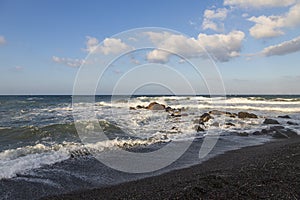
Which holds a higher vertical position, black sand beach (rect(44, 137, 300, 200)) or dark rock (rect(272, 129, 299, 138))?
black sand beach (rect(44, 137, 300, 200))

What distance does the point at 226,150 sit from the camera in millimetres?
9719

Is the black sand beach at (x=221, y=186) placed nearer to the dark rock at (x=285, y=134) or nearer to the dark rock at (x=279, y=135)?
the dark rock at (x=279, y=135)

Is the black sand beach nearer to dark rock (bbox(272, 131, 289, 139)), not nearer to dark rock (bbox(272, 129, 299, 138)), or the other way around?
dark rock (bbox(272, 131, 289, 139))

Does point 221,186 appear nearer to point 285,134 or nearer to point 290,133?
point 285,134

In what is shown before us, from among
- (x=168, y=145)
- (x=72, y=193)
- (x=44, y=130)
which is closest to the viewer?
(x=72, y=193)

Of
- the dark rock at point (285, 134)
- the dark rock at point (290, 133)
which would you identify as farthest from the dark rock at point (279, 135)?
the dark rock at point (290, 133)

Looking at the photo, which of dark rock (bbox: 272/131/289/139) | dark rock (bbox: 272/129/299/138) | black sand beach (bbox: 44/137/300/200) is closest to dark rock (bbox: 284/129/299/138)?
dark rock (bbox: 272/129/299/138)

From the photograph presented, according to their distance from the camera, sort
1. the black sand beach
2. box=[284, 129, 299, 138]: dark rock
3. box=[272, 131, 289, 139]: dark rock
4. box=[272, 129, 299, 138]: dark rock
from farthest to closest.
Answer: box=[284, 129, 299, 138]: dark rock
box=[272, 129, 299, 138]: dark rock
box=[272, 131, 289, 139]: dark rock
the black sand beach

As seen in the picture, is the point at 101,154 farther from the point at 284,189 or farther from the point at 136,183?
the point at 284,189

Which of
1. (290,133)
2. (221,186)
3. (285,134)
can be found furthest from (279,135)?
(221,186)

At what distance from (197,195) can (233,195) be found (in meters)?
0.58

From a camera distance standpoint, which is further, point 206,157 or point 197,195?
point 206,157

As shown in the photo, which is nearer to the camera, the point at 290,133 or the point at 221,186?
the point at 221,186

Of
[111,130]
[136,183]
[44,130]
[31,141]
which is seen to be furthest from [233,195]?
[44,130]
